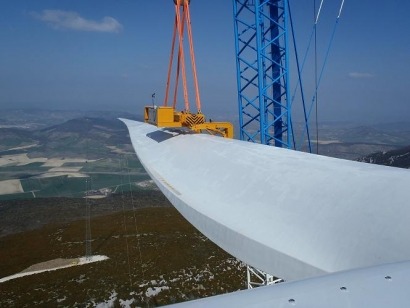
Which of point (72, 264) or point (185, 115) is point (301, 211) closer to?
point (185, 115)

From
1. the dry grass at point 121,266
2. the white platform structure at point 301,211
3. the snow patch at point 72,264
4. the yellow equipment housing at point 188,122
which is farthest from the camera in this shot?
the snow patch at point 72,264

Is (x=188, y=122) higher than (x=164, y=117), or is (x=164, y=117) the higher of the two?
(x=164, y=117)

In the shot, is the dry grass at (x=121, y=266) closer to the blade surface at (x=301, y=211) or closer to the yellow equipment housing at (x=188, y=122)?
the yellow equipment housing at (x=188, y=122)

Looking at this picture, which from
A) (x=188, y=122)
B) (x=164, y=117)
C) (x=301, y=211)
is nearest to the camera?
(x=301, y=211)

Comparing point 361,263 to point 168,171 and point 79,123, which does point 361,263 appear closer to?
point 168,171

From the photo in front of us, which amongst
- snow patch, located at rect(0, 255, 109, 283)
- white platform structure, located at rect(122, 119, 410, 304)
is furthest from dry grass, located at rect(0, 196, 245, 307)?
white platform structure, located at rect(122, 119, 410, 304)

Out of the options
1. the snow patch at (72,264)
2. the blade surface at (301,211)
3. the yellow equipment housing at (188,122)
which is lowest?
the snow patch at (72,264)

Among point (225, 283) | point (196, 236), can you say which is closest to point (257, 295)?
point (225, 283)

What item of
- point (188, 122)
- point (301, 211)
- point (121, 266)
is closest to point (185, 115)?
point (188, 122)

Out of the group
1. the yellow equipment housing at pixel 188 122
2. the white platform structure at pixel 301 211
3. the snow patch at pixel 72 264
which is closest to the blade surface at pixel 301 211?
the white platform structure at pixel 301 211

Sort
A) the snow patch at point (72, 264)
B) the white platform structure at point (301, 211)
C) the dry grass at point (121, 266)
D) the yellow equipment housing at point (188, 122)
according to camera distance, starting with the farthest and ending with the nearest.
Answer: the snow patch at point (72, 264) → the dry grass at point (121, 266) → the yellow equipment housing at point (188, 122) → the white platform structure at point (301, 211)
